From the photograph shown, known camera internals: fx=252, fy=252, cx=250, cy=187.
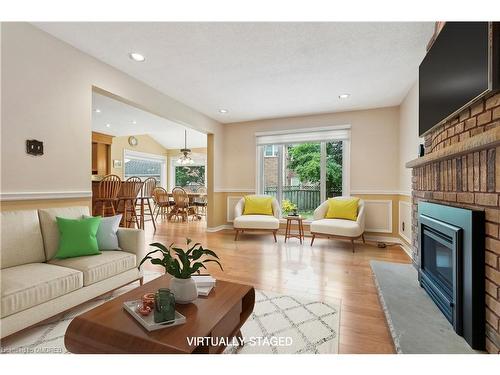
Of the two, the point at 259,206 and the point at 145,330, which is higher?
the point at 259,206

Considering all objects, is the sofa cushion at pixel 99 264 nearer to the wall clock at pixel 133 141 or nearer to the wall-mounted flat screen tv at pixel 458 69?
the wall-mounted flat screen tv at pixel 458 69

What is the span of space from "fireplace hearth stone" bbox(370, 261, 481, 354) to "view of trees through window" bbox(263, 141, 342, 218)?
2849 mm

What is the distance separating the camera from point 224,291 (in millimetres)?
1519

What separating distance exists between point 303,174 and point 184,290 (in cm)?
428

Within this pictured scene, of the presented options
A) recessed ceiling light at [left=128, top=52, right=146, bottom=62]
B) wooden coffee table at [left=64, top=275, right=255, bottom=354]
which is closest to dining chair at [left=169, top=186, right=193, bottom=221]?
recessed ceiling light at [left=128, top=52, right=146, bottom=62]

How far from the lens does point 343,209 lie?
432 cm

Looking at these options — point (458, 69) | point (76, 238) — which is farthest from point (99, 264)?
point (458, 69)

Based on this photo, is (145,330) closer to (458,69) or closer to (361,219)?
(458,69)

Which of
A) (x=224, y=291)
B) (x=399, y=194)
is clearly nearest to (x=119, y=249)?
(x=224, y=291)

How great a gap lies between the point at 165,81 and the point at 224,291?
9.82 feet

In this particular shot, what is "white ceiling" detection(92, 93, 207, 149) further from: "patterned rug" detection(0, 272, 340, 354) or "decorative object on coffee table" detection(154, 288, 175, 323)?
"decorative object on coffee table" detection(154, 288, 175, 323)

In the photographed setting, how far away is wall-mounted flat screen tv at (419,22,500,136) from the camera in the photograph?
4.26ft

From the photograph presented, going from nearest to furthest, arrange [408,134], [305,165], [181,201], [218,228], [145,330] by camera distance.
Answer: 1. [145,330]
2. [408,134]
3. [305,165]
4. [218,228]
5. [181,201]

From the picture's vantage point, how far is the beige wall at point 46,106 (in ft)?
6.96
